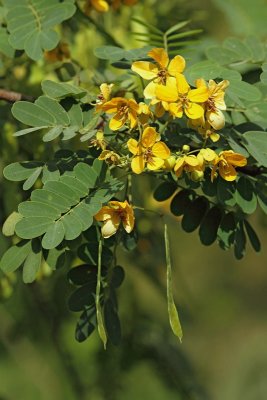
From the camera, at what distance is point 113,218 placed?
100cm

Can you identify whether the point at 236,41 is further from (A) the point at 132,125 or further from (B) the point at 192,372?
(B) the point at 192,372

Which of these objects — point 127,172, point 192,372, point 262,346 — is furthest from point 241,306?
point 127,172

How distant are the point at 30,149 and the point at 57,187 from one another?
41 centimetres

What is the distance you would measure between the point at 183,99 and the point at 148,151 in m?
0.08

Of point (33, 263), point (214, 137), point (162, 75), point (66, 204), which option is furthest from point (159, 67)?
point (33, 263)

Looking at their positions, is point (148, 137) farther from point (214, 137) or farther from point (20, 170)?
point (20, 170)

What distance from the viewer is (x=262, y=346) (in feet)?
11.2

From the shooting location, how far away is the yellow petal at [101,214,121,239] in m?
0.99

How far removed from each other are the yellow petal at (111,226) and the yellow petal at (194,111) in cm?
16

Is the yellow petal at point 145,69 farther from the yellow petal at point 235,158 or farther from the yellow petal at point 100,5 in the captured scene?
the yellow petal at point 100,5

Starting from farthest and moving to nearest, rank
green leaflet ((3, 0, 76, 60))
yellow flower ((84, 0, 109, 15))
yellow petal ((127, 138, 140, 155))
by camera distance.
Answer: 1. yellow flower ((84, 0, 109, 15))
2. green leaflet ((3, 0, 76, 60))
3. yellow petal ((127, 138, 140, 155))

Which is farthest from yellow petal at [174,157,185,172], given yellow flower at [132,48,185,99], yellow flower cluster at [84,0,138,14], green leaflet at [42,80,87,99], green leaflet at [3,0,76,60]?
yellow flower cluster at [84,0,138,14]

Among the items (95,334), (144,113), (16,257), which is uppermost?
(144,113)

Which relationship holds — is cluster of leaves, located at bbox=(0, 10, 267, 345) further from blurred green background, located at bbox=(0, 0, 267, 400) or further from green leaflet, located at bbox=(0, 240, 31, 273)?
blurred green background, located at bbox=(0, 0, 267, 400)
